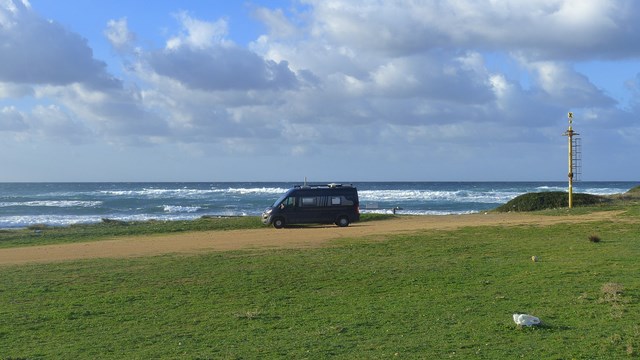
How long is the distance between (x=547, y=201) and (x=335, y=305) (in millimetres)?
29613

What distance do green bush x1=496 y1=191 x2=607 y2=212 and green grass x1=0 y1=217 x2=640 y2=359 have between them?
2013cm

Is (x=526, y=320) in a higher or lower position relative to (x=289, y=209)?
lower

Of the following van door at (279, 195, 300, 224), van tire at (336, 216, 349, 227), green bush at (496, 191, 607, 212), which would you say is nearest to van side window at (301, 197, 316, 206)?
van door at (279, 195, 300, 224)

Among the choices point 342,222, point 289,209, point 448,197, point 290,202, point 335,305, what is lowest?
point 335,305

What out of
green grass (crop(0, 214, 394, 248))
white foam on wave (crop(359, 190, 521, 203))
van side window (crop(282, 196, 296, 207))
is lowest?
green grass (crop(0, 214, 394, 248))

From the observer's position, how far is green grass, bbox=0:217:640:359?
8125mm

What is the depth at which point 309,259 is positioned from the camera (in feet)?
53.9

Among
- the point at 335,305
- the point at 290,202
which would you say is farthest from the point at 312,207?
the point at 335,305

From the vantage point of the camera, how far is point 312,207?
28.9 metres

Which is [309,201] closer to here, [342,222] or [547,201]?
[342,222]

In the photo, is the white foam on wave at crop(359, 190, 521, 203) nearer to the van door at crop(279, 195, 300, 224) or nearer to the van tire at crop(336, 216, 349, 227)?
the van tire at crop(336, 216, 349, 227)

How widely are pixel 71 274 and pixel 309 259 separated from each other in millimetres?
5261

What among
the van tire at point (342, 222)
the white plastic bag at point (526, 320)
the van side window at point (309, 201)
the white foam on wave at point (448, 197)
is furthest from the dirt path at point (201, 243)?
the white foam on wave at point (448, 197)

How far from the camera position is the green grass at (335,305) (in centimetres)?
812
